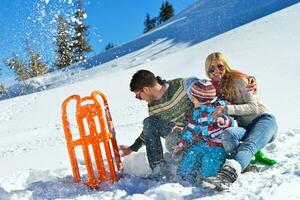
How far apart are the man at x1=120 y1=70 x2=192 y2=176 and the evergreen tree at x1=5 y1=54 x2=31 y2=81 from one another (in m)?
45.8

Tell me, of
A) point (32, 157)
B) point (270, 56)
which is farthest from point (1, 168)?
point (270, 56)

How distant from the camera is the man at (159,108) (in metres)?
4.59

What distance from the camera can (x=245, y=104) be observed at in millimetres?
4551

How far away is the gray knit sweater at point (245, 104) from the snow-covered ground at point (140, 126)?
52 cm

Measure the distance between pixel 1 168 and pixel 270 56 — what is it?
396 inches

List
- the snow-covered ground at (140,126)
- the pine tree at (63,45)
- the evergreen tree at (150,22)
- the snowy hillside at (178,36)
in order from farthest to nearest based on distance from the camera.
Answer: the evergreen tree at (150,22) < the pine tree at (63,45) < the snowy hillside at (178,36) < the snow-covered ground at (140,126)

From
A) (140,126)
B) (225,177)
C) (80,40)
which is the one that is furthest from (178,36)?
(225,177)

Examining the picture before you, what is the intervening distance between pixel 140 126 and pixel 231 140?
4.49m

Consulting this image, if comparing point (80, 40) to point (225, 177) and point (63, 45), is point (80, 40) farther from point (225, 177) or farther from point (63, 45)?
point (225, 177)

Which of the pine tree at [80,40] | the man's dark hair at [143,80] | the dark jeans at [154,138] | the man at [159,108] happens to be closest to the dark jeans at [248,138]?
the man at [159,108]

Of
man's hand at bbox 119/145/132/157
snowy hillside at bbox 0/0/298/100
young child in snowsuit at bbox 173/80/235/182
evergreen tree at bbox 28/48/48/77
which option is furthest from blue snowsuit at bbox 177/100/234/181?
evergreen tree at bbox 28/48/48/77

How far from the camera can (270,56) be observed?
14695 millimetres

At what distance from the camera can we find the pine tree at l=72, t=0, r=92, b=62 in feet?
151

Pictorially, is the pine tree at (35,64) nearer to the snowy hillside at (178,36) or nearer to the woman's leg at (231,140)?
the snowy hillside at (178,36)
